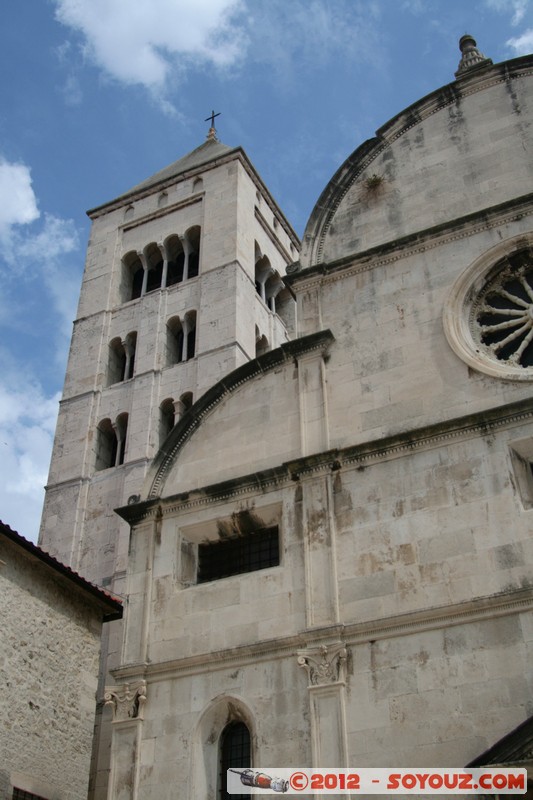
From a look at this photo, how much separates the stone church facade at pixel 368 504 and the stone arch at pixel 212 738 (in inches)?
1.3

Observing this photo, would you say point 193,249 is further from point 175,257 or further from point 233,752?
point 233,752

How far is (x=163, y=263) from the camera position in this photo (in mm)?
42062

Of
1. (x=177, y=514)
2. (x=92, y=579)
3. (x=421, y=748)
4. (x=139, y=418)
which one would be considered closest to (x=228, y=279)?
(x=139, y=418)

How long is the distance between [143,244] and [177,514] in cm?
2779

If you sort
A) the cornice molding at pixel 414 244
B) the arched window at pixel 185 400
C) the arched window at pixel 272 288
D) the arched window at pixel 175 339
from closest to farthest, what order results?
the cornice molding at pixel 414 244 < the arched window at pixel 185 400 < the arched window at pixel 175 339 < the arched window at pixel 272 288

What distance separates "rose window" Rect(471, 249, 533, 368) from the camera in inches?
632

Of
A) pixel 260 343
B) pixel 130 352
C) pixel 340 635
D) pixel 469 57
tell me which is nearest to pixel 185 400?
pixel 130 352

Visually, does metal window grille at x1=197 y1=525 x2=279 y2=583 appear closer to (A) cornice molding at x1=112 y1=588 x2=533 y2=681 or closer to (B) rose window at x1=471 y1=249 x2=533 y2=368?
(A) cornice molding at x1=112 y1=588 x2=533 y2=681

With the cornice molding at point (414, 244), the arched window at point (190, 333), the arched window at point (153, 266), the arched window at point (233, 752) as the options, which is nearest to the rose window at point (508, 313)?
the cornice molding at point (414, 244)

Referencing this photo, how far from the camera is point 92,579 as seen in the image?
106 feet

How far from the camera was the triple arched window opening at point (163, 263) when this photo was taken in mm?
41500

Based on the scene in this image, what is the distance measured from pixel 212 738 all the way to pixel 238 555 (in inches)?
125

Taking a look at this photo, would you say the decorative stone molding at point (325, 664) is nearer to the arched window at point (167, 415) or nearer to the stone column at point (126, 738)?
the stone column at point (126, 738)

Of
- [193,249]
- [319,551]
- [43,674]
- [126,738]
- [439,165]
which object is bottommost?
[126,738]
